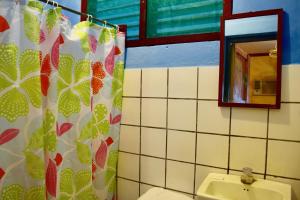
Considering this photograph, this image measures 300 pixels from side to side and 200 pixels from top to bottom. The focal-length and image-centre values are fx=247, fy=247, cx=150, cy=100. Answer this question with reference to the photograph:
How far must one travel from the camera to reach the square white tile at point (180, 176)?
134cm

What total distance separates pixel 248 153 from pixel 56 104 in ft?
3.08

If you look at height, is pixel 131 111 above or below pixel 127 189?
above

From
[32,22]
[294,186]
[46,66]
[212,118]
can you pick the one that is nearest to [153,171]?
[212,118]

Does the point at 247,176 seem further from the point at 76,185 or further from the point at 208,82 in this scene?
the point at 76,185

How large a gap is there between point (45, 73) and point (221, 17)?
89cm

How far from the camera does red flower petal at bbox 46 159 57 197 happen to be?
44.6 inches

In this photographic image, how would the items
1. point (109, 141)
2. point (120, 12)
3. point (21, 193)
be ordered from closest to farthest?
point (21, 193)
point (109, 141)
point (120, 12)

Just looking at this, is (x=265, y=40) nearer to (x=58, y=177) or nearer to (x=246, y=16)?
(x=246, y=16)

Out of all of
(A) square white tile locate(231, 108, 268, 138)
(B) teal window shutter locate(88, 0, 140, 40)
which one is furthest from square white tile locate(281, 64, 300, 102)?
(B) teal window shutter locate(88, 0, 140, 40)

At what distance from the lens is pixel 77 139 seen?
126cm

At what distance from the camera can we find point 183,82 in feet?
4.41

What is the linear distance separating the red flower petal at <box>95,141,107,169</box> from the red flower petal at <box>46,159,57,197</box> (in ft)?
→ 1.04

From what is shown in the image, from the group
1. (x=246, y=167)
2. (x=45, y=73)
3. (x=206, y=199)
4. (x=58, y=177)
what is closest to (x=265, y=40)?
(x=246, y=167)

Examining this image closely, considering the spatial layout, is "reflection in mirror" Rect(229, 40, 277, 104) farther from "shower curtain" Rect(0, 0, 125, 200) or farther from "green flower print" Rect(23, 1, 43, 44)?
"green flower print" Rect(23, 1, 43, 44)
